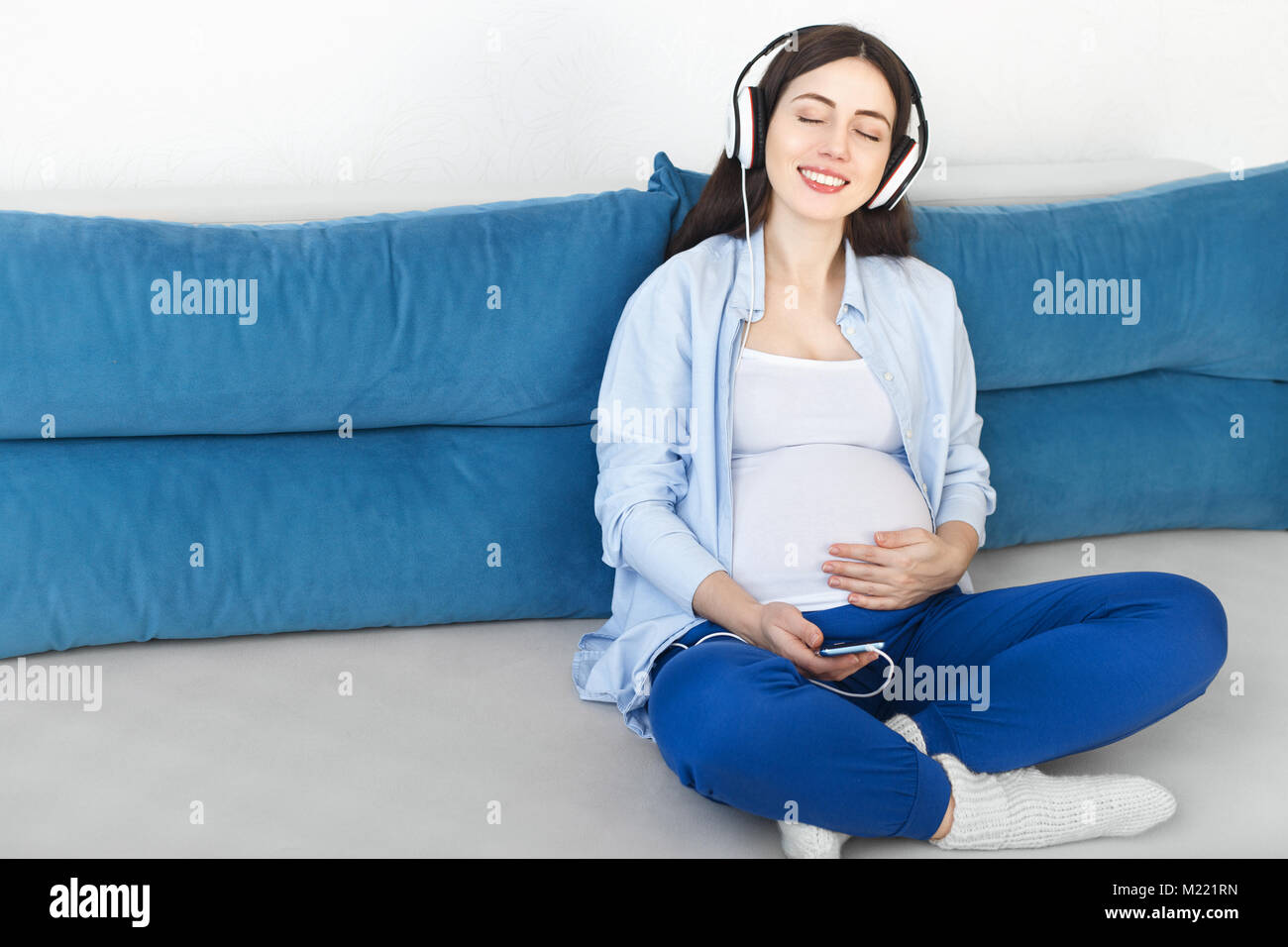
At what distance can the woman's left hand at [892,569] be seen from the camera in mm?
1240

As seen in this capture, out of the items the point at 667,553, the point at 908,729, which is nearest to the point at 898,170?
the point at 667,553

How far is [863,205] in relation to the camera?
1474mm

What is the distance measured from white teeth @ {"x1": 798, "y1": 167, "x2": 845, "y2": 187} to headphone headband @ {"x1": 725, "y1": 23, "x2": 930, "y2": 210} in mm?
62

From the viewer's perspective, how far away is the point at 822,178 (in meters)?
1.34

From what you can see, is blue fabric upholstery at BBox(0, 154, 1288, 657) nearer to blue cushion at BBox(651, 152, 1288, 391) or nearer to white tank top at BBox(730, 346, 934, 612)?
blue cushion at BBox(651, 152, 1288, 391)

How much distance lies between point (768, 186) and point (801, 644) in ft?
1.86

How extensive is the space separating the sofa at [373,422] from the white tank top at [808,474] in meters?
0.23

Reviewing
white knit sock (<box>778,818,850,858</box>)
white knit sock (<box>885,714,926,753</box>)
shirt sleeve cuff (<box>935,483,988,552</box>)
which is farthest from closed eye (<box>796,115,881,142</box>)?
white knit sock (<box>778,818,850,858</box>)

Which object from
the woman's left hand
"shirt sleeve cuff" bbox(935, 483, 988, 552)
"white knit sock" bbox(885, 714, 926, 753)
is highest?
"shirt sleeve cuff" bbox(935, 483, 988, 552)

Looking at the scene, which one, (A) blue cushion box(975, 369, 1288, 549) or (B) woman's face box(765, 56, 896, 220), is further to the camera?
(A) blue cushion box(975, 369, 1288, 549)

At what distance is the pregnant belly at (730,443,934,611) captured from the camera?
4.12 ft

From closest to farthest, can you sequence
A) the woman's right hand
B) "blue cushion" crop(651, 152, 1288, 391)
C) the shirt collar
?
the woman's right hand < the shirt collar < "blue cushion" crop(651, 152, 1288, 391)
